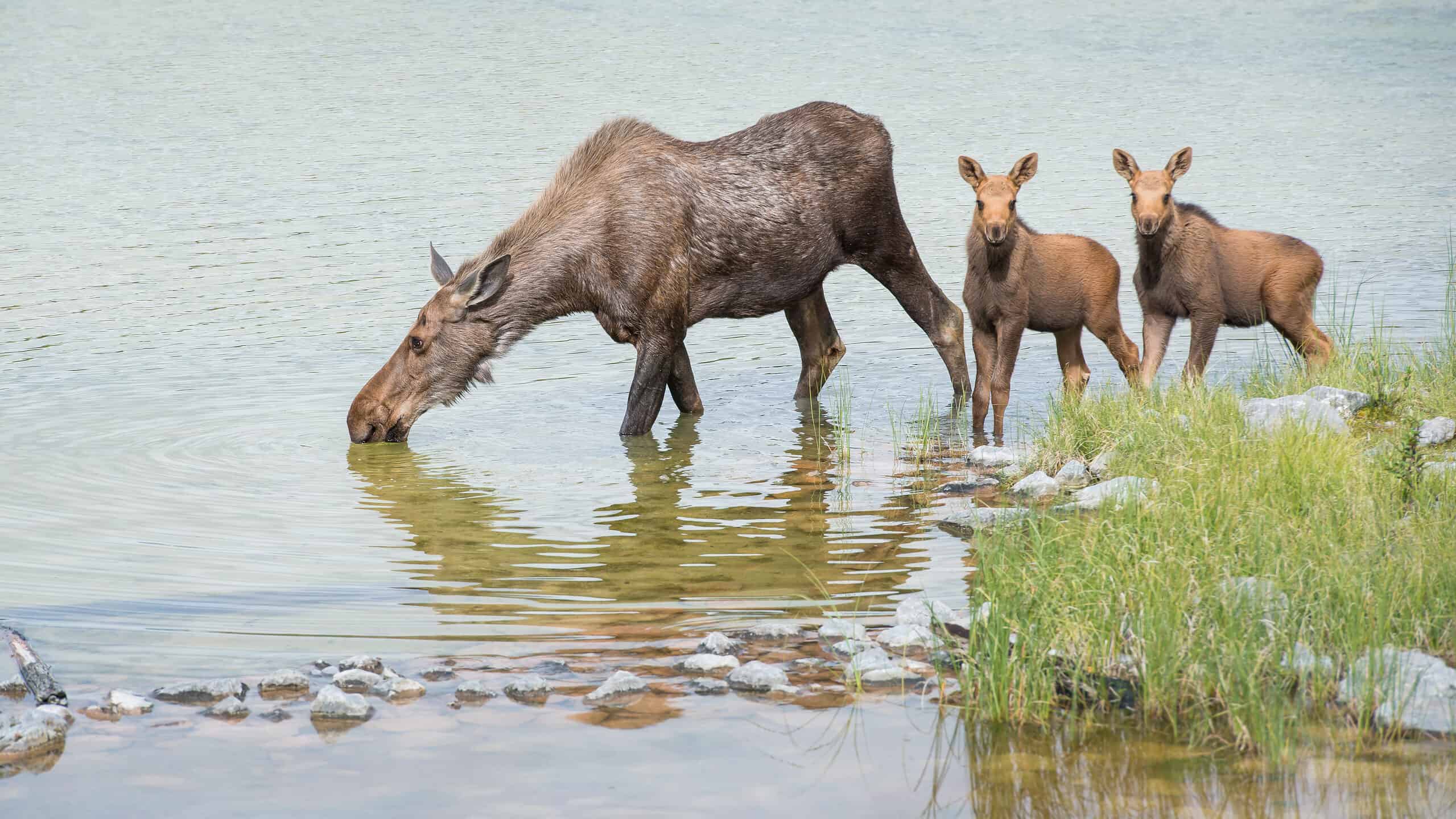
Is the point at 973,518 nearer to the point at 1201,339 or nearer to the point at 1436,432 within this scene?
the point at 1436,432

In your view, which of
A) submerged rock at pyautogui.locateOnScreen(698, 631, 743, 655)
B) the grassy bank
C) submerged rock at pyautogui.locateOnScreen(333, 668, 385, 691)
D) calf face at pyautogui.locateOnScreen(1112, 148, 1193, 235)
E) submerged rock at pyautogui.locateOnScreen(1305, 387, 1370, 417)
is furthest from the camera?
calf face at pyautogui.locateOnScreen(1112, 148, 1193, 235)

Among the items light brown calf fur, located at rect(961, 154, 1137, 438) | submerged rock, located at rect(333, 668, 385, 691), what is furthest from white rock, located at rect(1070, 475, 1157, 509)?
submerged rock, located at rect(333, 668, 385, 691)

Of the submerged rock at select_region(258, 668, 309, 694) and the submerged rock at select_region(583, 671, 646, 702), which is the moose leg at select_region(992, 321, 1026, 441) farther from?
the submerged rock at select_region(258, 668, 309, 694)

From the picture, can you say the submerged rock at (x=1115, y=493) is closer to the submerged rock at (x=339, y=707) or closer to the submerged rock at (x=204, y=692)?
the submerged rock at (x=339, y=707)

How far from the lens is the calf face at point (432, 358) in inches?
421

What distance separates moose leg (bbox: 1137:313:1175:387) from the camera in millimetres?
10500

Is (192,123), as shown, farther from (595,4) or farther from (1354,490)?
(1354,490)

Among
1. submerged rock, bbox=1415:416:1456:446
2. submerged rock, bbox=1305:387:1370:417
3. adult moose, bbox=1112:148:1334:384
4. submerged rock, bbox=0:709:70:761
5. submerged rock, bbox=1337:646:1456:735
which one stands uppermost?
adult moose, bbox=1112:148:1334:384

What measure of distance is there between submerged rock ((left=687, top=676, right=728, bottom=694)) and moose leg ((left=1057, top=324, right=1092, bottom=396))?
5780 millimetres

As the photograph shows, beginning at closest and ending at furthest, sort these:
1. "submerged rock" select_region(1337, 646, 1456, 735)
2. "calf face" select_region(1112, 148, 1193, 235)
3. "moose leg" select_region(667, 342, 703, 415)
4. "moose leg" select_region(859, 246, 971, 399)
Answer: "submerged rock" select_region(1337, 646, 1456, 735), "calf face" select_region(1112, 148, 1193, 235), "moose leg" select_region(667, 342, 703, 415), "moose leg" select_region(859, 246, 971, 399)

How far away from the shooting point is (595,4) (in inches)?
1683

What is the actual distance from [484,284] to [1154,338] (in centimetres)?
423

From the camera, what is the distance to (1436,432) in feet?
26.6

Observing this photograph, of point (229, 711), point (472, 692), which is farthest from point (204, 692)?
point (472, 692)
